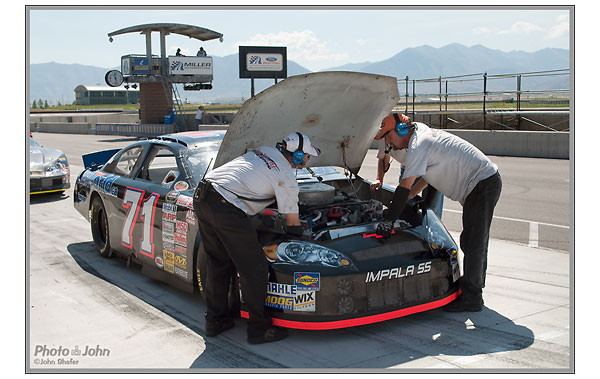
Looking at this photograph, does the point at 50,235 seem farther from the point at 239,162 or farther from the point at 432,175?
the point at 432,175

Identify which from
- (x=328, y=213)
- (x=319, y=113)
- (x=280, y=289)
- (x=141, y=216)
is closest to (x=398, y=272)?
(x=280, y=289)

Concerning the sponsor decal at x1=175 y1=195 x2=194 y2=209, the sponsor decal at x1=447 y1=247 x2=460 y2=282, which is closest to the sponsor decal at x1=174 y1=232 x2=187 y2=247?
the sponsor decal at x1=175 y1=195 x2=194 y2=209

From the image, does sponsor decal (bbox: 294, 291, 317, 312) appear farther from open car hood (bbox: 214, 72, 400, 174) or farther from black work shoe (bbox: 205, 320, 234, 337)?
open car hood (bbox: 214, 72, 400, 174)

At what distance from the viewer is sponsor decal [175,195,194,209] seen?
5.44 metres

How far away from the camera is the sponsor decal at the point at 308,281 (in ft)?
14.9

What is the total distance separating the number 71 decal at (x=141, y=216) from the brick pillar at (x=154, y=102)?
33.8 metres

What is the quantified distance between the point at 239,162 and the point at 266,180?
31 cm

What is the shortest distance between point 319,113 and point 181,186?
4.75 feet

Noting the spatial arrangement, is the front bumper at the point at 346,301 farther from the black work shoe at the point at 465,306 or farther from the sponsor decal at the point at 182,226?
the sponsor decal at the point at 182,226

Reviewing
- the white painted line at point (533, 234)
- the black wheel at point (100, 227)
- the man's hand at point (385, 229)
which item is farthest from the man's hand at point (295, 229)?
the white painted line at point (533, 234)

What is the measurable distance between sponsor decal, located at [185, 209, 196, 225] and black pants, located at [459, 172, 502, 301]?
232 centimetres

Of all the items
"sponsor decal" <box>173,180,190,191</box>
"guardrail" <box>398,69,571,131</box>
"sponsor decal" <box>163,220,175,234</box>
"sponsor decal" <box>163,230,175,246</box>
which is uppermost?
"guardrail" <box>398,69,571,131</box>

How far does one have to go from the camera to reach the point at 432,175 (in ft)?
17.1

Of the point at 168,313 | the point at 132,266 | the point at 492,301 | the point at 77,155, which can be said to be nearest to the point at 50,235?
the point at 132,266
